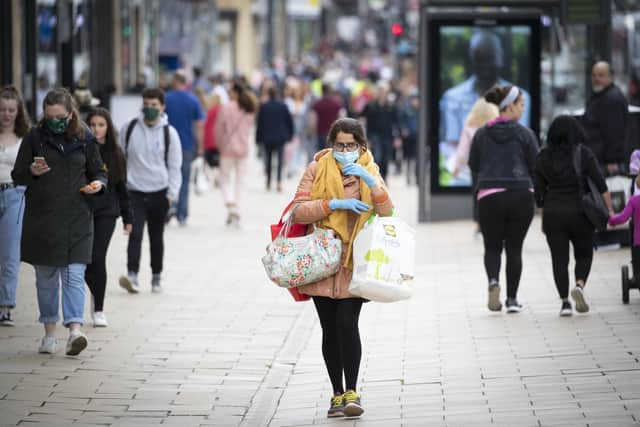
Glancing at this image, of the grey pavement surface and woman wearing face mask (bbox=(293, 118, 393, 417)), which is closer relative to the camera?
woman wearing face mask (bbox=(293, 118, 393, 417))

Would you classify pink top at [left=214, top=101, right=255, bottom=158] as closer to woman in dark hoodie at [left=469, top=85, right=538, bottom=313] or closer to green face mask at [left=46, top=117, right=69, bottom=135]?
woman in dark hoodie at [left=469, top=85, right=538, bottom=313]

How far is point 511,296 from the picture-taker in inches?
438

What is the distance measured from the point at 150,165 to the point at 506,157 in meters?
3.01

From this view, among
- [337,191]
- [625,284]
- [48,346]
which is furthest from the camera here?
[625,284]

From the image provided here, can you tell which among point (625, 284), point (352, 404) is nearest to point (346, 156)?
point (352, 404)

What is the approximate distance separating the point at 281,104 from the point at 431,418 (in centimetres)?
1650

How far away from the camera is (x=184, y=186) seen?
17984 millimetres

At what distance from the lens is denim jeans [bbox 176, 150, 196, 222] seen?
59.2 ft

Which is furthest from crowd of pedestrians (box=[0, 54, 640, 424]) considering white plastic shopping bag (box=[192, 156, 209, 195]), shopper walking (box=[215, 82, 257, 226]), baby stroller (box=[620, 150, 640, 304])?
white plastic shopping bag (box=[192, 156, 209, 195])

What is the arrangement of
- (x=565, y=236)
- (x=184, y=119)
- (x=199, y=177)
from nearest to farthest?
1. (x=565, y=236)
2. (x=184, y=119)
3. (x=199, y=177)

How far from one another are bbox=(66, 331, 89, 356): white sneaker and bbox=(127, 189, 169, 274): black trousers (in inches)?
124

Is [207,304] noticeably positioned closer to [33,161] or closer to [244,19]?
[33,161]

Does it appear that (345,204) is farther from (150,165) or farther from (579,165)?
(150,165)

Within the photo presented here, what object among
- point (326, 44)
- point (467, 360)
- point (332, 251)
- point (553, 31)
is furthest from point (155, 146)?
point (326, 44)
